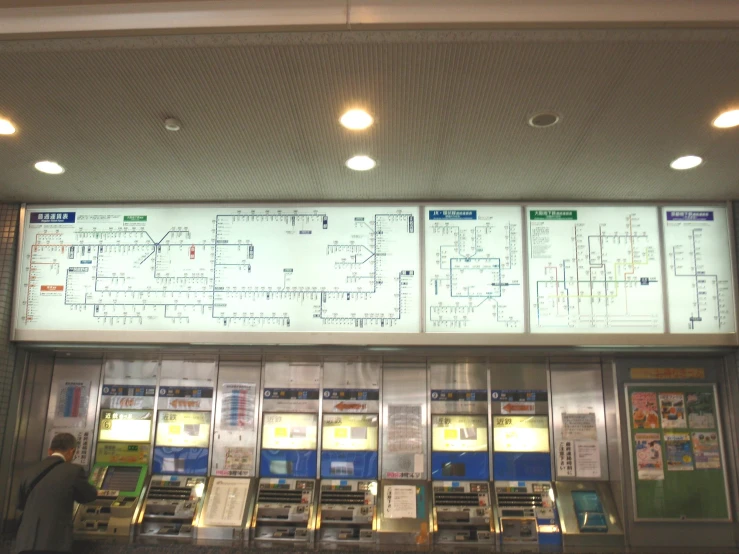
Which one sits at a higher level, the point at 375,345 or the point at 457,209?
the point at 457,209

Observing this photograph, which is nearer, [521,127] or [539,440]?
[521,127]

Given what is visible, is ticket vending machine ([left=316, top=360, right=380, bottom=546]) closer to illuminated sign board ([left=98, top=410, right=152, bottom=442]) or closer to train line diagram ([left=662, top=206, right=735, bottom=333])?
illuminated sign board ([left=98, top=410, right=152, bottom=442])

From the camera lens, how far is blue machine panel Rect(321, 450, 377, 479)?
18.0 ft

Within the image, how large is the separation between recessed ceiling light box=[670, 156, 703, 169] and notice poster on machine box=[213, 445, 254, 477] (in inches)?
157

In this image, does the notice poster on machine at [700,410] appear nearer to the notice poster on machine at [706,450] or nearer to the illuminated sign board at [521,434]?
the notice poster on machine at [706,450]

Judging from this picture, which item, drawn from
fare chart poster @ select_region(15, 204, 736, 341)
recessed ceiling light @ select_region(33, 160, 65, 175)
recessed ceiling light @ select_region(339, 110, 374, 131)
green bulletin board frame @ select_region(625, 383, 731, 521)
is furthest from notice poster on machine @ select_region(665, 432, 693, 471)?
recessed ceiling light @ select_region(33, 160, 65, 175)

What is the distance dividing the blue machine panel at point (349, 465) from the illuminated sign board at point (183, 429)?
1.05 meters

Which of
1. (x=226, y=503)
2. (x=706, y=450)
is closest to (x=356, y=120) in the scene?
(x=226, y=503)

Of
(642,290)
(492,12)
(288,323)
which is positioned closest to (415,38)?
(492,12)

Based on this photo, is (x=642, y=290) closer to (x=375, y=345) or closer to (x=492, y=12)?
(x=375, y=345)

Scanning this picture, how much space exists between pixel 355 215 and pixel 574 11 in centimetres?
270

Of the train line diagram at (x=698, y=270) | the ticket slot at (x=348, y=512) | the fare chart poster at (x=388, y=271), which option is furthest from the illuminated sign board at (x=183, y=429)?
the train line diagram at (x=698, y=270)

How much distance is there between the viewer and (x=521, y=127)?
414cm

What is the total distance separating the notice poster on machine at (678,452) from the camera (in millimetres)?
5281
